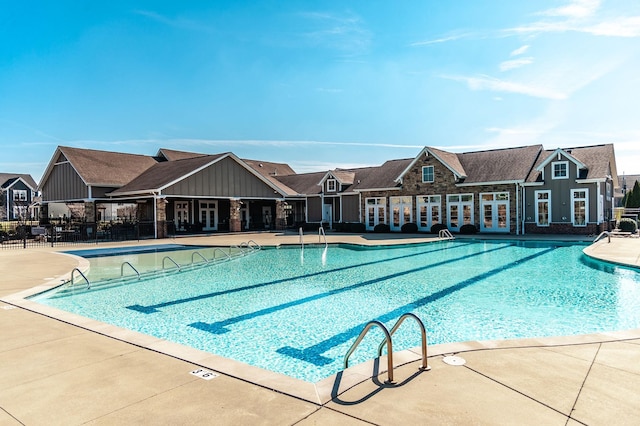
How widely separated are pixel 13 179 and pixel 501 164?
6283 centimetres

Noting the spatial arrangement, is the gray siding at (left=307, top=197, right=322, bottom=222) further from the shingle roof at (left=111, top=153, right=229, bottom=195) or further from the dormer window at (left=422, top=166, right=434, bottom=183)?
the dormer window at (left=422, top=166, right=434, bottom=183)

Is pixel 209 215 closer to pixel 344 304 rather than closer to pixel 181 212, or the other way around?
pixel 181 212

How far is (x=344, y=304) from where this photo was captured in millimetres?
9367

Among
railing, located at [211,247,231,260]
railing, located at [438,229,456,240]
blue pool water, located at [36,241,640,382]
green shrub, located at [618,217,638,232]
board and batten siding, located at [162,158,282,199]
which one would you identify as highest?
board and batten siding, located at [162,158,282,199]

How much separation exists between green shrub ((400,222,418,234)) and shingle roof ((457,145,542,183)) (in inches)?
178

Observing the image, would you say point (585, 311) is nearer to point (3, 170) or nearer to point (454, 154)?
point (454, 154)

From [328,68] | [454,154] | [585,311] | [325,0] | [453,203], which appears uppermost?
[325,0]

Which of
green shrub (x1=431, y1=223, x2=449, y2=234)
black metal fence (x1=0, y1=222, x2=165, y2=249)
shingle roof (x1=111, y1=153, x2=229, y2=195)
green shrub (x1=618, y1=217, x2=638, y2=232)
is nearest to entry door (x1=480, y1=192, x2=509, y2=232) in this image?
green shrub (x1=431, y1=223, x2=449, y2=234)

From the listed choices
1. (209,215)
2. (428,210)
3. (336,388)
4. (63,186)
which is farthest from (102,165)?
(336,388)

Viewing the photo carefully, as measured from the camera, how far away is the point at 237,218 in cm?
3156

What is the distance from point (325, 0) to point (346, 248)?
1116 cm

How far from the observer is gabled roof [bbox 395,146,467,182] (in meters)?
28.5

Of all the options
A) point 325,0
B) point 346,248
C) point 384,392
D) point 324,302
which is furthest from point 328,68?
point 384,392

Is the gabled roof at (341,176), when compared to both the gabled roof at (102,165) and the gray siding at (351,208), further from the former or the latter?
the gabled roof at (102,165)
